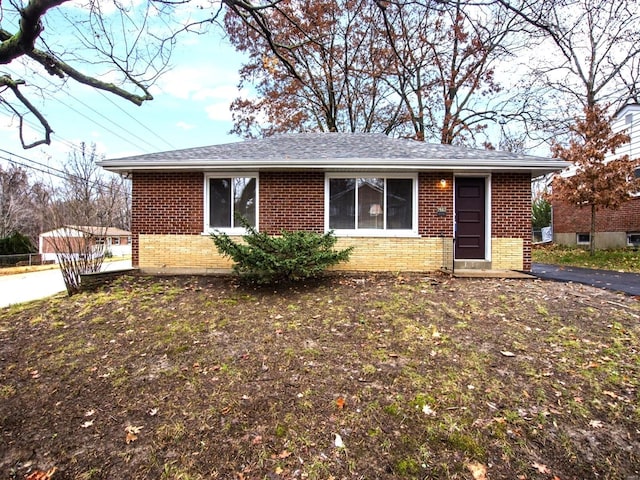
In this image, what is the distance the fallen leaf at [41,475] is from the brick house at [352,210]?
6.04 metres

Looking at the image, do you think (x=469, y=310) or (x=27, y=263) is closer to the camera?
(x=469, y=310)

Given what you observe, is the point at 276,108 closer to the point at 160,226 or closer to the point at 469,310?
→ the point at 160,226

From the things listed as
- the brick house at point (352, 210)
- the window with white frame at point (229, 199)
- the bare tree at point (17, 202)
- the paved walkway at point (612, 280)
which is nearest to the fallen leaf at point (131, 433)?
the brick house at point (352, 210)

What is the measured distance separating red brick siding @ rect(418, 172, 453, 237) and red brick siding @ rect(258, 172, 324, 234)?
8.33ft

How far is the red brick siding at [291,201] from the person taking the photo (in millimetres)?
8492

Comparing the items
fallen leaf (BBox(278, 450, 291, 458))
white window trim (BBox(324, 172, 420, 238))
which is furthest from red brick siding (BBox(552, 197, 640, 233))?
fallen leaf (BBox(278, 450, 291, 458))

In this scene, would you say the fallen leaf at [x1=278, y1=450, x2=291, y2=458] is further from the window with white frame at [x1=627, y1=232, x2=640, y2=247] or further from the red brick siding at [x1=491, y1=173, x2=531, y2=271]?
the window with white frame at [x1=627, y1=232, x2=640, y2=247]

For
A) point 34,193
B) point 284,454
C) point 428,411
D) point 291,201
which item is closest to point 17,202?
point 34,193

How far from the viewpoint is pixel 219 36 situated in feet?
18.1

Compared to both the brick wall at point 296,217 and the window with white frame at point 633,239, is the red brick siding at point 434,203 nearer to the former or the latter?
the brick wall at point 296,217

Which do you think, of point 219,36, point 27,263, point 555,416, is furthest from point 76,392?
point 27,263

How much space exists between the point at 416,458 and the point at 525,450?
2.95 ft

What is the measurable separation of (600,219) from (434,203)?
13.3m

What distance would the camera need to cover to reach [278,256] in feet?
21.5
